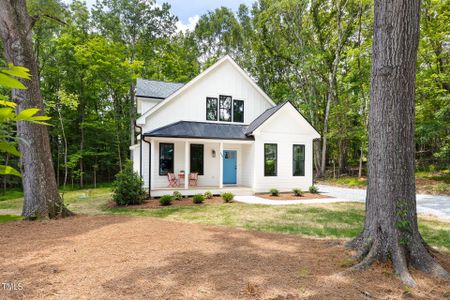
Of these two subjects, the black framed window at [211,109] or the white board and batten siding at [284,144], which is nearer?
the white board and batten siding at [284,144]

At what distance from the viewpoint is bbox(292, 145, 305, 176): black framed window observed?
14461 millimetres

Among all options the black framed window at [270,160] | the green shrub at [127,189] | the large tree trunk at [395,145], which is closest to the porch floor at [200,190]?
the green shrub at [127,189]

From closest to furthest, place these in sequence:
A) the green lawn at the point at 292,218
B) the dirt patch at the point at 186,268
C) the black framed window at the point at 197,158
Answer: the dirt patch at the point at 186,268, the green lawn at the point at 292,218, the black framed window at the point at 197,158

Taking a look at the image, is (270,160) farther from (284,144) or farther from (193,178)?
(193,178)

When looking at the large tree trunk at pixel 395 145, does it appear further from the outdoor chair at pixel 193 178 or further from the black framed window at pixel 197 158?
the black framed window at pixel 197 158

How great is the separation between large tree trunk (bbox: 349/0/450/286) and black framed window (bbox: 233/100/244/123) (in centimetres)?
1095

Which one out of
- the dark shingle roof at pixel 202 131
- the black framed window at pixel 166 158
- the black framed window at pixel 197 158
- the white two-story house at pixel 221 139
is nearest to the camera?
the dark shingle roof at pixel 202 131

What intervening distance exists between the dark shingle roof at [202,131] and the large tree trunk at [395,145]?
9.32 m

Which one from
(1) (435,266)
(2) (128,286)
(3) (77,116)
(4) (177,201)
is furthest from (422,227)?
(3) (77,116)

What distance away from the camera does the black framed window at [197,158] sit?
14242 millimetres

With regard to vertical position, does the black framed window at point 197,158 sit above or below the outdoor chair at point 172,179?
above

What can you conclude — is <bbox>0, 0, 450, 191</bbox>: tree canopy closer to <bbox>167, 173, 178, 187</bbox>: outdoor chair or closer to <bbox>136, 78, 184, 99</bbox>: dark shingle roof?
<bbox>136, 78, 184, 99</bbox>: dark shingle roof

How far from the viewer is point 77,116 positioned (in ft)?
71.6

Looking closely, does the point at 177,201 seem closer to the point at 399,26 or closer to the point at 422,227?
the point at 422,227
